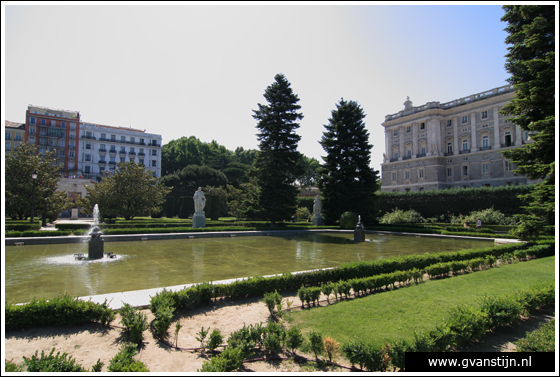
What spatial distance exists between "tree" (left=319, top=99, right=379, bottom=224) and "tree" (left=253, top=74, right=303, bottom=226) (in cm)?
391

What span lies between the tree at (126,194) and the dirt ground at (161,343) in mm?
23611

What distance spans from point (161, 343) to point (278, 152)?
24601 millimetres

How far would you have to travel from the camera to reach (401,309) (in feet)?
18.9

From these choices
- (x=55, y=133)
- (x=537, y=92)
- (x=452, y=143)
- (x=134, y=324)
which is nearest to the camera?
(x=134, y=324)

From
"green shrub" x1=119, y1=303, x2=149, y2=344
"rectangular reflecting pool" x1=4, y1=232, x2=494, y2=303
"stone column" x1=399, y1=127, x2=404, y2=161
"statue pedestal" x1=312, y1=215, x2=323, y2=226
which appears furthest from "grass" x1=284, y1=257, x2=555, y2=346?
"stone column" x1=399, y1=127, x2=404, y2=161

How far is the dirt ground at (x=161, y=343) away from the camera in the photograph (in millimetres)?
4008

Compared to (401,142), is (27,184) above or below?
below

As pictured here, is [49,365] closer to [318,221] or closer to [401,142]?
[318,221]

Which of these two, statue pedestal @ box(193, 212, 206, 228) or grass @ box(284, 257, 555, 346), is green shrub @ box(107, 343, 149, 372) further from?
statue pedestal @ box(193, 212, 206, 228)

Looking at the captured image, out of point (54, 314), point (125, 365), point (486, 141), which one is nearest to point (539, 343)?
point (125, 365)

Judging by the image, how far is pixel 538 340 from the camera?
3.81 metres

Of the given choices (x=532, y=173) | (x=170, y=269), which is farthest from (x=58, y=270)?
(x=532, y=173)

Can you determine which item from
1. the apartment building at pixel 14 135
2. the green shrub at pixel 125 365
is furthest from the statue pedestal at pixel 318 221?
the apartment building at pixel 14 135

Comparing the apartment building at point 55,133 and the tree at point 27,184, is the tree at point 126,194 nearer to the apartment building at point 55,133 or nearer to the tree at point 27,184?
the tree at point 27,184
